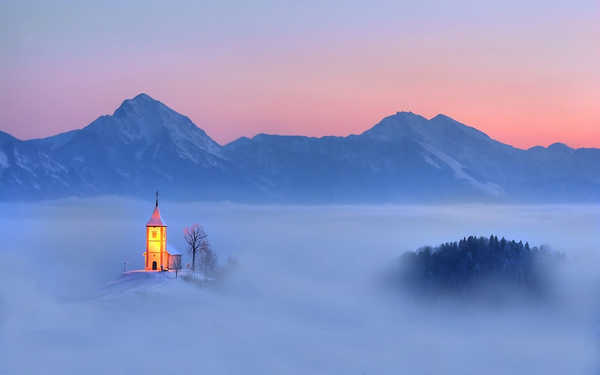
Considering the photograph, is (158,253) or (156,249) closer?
(158,253)

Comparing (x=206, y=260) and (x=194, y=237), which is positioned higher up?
(x=194, y=237)

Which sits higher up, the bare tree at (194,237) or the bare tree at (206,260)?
the bare tree at (194,237)

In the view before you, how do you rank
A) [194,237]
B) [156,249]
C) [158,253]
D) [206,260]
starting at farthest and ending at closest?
1. [206,260]
2. [194,237]
3. [156,249]
4. [158,253]

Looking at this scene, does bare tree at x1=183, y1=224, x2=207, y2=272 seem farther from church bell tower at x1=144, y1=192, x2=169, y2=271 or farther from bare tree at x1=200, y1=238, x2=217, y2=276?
church bell tower at x1=144, y1=192, x2=169, y2=271

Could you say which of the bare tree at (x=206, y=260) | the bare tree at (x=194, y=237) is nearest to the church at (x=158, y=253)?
the bare tree at (x=194, y=237)

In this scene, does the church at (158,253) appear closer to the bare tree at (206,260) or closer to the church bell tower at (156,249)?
the church bell tower at (156,249)

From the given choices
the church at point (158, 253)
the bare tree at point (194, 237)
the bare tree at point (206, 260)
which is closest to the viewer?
the church at point (158, 253)

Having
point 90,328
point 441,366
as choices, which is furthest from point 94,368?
point 441,366

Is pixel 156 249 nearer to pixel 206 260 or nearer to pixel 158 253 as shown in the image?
pixel 158 253

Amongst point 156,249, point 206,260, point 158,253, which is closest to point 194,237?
point 206,260

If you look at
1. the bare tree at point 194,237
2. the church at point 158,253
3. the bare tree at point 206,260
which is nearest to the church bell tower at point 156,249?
the church at point 158,253

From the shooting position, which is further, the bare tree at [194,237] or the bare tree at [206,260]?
the bare tree at [206,260]

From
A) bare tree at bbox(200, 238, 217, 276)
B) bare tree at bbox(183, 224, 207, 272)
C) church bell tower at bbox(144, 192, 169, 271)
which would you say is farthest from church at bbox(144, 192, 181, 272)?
bare tree at bbox(200, 238, 217, 276)

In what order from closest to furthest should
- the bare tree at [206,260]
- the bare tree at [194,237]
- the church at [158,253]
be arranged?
the church at [158,253] → the bare tree at [194,237] → the bare tree at [206,260]
